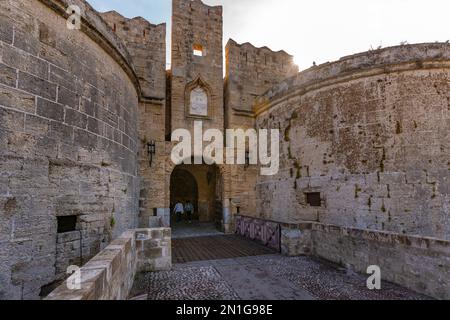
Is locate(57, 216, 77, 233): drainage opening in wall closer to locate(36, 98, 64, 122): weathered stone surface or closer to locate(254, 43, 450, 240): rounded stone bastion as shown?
locate(36, 98, 64, 122): weathered stone surface

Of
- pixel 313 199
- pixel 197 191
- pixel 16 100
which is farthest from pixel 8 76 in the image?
pixel 197 191

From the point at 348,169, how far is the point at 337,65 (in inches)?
127

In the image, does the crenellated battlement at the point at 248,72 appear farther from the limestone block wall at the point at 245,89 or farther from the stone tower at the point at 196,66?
the stone tower at the point at 196,66

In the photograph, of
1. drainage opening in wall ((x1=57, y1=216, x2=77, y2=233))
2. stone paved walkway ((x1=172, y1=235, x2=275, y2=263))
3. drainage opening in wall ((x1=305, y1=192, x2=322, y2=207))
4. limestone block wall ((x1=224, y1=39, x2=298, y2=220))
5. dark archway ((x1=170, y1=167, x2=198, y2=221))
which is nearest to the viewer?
drainage opening in wall ((x1=57, y1=216, x2=77, y2=233))

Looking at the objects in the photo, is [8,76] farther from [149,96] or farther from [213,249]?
[149,96]

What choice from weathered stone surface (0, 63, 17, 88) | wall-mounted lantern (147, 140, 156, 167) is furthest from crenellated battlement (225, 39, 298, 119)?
weathered stone surface (0, 63, 17, 88)

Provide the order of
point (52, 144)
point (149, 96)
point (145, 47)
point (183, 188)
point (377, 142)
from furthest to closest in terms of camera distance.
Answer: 1. point (183, 188)
2. point (145, 47)
3. point (149, 96)
4. point (377, 142)
5. point (52, 144)

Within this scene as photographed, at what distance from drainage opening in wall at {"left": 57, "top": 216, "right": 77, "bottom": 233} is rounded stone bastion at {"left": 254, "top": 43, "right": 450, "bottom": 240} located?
6.49 metres

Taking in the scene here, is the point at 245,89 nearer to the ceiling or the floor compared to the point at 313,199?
nearer to the ceiling

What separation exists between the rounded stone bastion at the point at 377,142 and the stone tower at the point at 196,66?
370 centimetres

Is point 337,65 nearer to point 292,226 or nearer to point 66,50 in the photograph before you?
point 292,226

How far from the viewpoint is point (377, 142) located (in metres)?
6.73

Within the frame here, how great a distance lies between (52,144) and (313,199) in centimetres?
708

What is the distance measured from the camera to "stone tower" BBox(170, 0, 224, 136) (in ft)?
32.3
